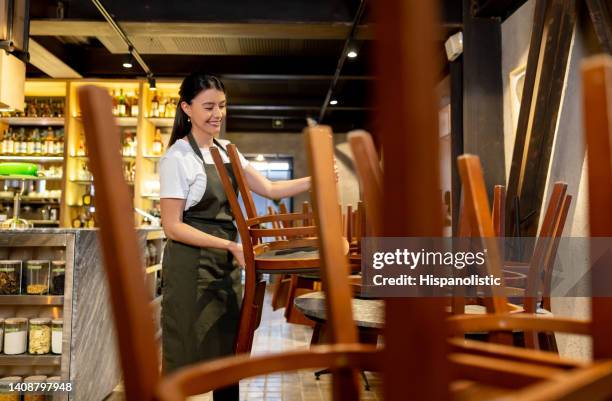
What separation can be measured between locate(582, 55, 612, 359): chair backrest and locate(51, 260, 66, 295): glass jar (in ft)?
8.74

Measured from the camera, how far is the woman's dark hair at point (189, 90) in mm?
2113

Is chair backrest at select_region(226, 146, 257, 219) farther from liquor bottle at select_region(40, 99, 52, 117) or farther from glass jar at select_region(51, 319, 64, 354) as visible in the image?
liquor bottle at select_region(40, 99, 52, 117)

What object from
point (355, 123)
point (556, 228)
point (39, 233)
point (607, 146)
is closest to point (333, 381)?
point (607, 146)

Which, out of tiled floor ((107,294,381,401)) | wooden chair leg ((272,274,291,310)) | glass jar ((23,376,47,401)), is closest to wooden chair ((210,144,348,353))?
tiled floor ((107,294,381,401))

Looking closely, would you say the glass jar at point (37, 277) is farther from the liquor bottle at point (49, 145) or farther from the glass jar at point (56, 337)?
the liquor bottle at point (49, 145)

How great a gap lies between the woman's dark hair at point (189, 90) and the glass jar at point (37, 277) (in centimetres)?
117

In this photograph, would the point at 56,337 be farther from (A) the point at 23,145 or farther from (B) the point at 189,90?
(A) the point at 23,145

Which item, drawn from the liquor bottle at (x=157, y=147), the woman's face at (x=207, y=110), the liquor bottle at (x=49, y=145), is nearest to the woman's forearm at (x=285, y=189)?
the woman's face at (x=207, y=110)

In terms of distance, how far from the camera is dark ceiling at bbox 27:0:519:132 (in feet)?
17.3

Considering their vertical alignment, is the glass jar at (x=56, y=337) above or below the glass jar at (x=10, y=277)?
below

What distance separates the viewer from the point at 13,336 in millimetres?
2738

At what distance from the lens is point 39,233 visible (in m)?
2.74

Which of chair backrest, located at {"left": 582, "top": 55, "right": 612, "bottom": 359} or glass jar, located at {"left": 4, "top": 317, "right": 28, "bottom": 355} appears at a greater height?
chair backrest, located at {"left": 582, "top": 55, "right": 612, "bottom": 359}

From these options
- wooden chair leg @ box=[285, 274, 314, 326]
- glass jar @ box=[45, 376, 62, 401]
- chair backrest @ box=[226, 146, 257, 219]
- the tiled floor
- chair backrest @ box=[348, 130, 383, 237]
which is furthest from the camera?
wooden chair leg @ box=[285, 274, 314, 326]
